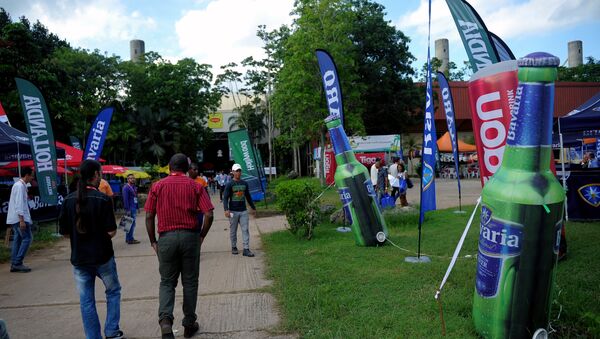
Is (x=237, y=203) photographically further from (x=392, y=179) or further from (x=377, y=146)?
(x=377, y=146)

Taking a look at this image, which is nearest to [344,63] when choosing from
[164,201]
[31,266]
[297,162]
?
[31,266]

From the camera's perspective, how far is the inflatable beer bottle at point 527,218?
11.5 ft

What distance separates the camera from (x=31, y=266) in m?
8.62

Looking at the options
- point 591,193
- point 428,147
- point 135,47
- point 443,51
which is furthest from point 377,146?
point 135,47

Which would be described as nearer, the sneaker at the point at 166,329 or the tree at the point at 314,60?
the sneaker at the point at 166,329

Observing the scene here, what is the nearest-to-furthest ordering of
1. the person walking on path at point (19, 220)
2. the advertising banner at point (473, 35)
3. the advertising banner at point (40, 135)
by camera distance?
the advertising banner at point (473, 35), the person walking on path at point (19, 220), the advertising banner at point (40, 135)

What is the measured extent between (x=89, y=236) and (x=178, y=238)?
80cm

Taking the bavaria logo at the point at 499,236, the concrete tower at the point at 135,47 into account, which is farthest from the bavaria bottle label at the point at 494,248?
the concrete tower at the point at 135,47

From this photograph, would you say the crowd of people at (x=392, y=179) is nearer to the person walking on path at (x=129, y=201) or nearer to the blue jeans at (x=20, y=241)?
the person walking on path at (x=129, y=201)

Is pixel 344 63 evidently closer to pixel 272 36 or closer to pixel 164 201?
pixel 272 36

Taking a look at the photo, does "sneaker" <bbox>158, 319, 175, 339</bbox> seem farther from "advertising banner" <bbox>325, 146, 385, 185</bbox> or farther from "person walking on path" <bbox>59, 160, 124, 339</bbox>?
"advertising banner" <bbox>325, 146, 385, 185</bbox>

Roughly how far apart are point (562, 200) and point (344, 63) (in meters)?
23.3

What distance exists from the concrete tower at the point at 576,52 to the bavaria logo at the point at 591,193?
206ft

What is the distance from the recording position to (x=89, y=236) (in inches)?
167
